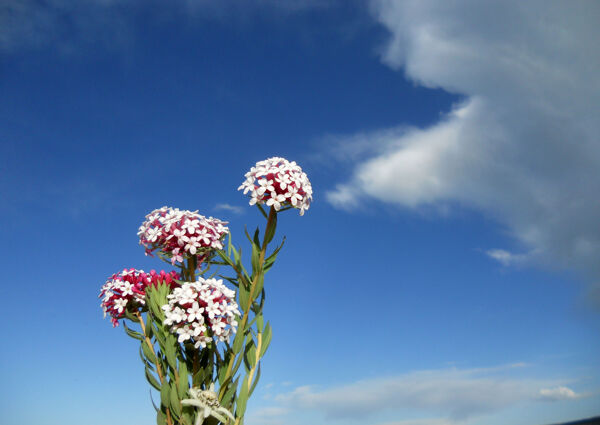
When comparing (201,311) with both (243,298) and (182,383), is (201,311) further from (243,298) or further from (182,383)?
(182,383)

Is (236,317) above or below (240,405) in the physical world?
above

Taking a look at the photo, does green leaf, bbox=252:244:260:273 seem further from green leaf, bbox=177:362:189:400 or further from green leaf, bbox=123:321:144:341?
green leaf, bbox=123:321:144:341

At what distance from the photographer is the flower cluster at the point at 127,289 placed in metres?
5.92

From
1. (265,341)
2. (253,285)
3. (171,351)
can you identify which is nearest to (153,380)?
(171,351)

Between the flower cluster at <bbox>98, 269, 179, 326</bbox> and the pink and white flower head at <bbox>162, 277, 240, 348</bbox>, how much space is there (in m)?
0.62

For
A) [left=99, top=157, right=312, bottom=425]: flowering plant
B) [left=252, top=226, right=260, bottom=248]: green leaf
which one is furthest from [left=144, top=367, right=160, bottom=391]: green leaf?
[left=252, top=226, right=260, bottom=248]: green leaf

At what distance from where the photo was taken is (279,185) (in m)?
5.48

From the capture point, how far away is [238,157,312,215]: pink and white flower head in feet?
17.7

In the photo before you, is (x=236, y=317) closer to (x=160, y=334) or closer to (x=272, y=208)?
(x=160, y=334)

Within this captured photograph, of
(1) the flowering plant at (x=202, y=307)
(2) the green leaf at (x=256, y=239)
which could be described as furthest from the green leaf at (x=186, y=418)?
(2) the green leaf at (x=256, y=239)

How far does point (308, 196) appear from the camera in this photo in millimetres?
5496

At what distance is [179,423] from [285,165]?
3.01m

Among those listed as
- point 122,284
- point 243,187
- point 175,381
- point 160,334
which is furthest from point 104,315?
point 243,187

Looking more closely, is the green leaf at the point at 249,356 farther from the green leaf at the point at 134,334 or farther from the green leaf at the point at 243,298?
the green leaf at the point at 134,334
